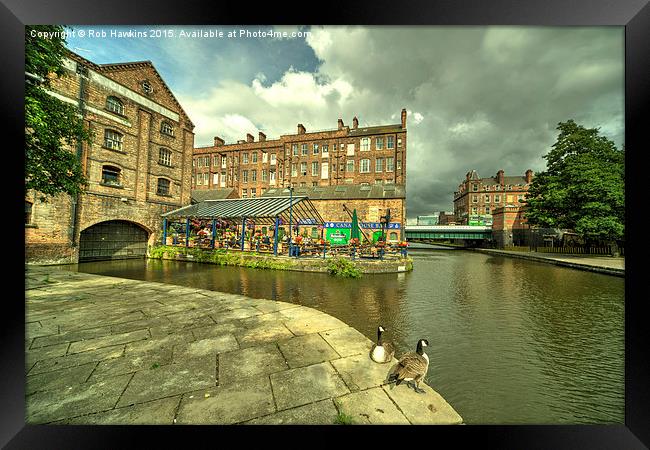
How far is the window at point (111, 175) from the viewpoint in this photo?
14016 millimetres

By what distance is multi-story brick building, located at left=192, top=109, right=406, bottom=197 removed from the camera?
29984 millimetres

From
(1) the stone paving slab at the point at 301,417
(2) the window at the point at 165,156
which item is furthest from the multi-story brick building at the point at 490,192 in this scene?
Answer: (1) the stone paving slab at the point at 301,417

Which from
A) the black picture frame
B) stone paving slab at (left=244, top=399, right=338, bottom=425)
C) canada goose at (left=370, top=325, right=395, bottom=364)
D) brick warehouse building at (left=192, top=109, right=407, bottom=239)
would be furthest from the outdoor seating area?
the black picture frame

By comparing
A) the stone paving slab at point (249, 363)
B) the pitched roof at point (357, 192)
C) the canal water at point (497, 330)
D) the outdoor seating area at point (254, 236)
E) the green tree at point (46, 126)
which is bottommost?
the canal water at point (497, 330)

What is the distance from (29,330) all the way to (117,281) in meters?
4.49

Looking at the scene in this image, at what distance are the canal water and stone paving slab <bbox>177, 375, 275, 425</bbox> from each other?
2402 millimetres

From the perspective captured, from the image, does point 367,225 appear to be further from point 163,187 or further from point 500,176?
point 500,176

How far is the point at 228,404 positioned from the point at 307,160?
33.1m

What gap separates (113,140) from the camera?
1447 centimetres

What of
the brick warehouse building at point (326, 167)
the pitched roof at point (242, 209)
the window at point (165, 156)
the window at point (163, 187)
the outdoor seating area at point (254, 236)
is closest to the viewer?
the outdoor seating area at point (254, 236)
